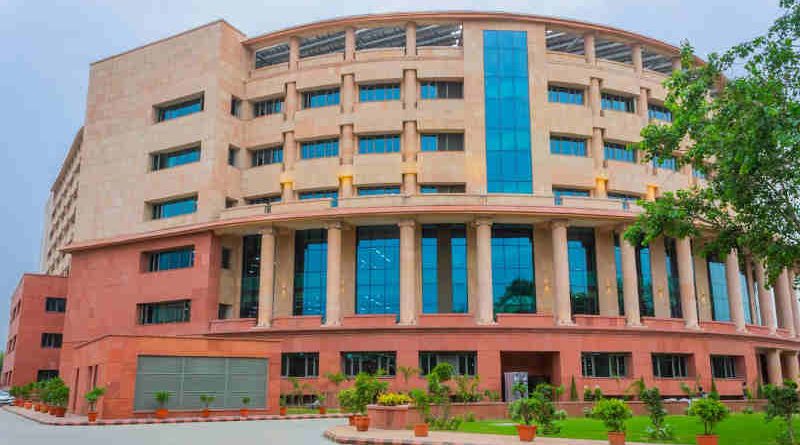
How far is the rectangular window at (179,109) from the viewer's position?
2183 inches

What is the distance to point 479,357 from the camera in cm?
4447

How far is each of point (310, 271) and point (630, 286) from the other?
2232 cm

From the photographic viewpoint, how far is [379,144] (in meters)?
52.1

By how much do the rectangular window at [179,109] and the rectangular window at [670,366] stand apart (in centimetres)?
3847

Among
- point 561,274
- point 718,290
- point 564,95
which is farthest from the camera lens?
point 718,290

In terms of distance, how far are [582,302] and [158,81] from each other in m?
37.2

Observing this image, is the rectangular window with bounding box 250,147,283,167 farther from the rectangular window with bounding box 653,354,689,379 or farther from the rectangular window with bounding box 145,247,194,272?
the rectangular window with bounding box 653,354,689,379

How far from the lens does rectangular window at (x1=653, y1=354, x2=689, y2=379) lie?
4791 cm

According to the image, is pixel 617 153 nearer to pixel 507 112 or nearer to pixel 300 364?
pixel 507 112

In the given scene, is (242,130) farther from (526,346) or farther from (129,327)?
(526,346)

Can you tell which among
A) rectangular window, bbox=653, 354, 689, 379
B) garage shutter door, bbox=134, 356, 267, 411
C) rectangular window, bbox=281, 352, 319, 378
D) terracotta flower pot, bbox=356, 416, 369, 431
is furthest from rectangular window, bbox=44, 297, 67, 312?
rectangular window, bbox=653, 354, 689, 379

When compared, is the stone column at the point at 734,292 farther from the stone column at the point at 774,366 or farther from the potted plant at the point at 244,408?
the potted plant at the point at 244,408

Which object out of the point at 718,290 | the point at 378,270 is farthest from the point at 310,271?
the point at 718,290

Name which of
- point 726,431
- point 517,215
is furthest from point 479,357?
point 726,431
